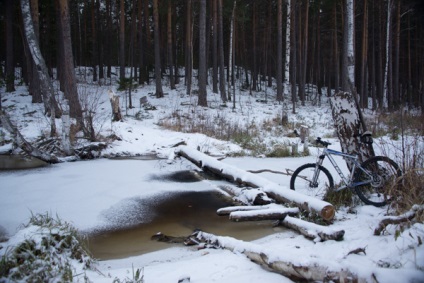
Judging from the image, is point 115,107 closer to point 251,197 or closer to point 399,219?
point 251,197

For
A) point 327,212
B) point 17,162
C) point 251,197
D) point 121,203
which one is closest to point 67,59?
point 17,162

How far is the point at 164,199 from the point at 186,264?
8.50 ft

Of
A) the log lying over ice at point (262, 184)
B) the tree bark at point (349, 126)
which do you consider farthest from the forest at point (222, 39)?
the tree bark at point (349, 126)

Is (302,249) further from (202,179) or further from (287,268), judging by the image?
(202,179)

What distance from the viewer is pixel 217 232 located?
4121 millimetres

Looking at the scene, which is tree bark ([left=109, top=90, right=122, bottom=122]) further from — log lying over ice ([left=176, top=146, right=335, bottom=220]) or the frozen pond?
the frozen pond

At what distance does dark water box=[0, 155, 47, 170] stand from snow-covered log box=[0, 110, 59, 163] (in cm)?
22

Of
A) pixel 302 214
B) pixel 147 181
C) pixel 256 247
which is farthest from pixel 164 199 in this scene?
pixel 256 247

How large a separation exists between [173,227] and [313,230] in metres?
1.85

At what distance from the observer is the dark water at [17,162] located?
7881 millimetres

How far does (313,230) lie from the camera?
3.78m

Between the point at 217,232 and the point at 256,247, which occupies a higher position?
the point at 256,247

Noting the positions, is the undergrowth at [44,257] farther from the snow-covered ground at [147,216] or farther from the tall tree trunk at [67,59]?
the tall tree trunk at [67,59]

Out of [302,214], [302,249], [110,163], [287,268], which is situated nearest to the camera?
[287,268]
